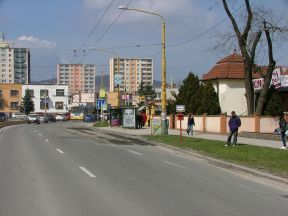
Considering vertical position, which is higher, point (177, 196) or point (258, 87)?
point (258, 87)

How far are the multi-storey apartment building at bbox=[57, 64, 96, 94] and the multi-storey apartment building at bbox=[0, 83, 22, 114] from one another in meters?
20.2

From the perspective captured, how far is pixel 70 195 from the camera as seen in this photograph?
10945 mm

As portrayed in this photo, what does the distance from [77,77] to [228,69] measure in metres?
131

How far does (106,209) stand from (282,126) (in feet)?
55.4

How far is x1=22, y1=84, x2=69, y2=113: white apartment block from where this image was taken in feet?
528

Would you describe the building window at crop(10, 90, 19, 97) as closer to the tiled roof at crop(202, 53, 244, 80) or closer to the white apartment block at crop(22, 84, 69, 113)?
the white apartment block at crop(22, 84, 69, 113)

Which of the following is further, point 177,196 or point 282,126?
point 282,126

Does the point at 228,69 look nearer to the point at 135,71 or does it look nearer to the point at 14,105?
the point at 135,71

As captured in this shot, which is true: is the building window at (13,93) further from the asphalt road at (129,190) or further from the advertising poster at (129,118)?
the asphalt road at (129,190)

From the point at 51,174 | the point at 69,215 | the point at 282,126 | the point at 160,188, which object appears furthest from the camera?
the point at 282,126

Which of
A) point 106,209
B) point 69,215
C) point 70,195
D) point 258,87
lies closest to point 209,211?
point 106,209

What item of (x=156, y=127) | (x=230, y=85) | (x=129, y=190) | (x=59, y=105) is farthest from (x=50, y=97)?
(x=129, y=190)

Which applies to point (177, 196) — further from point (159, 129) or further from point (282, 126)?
point (159, 129)

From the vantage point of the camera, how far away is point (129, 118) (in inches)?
2100
